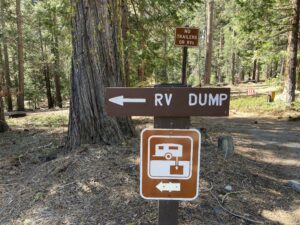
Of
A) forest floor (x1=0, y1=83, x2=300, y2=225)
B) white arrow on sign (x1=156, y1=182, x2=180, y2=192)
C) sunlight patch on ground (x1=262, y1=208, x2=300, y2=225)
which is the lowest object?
sunlight patch on ground (x1=262, y1=208, x2=300, y2=225)

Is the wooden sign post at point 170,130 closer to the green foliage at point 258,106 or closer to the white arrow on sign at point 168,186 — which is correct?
the white arrow on sign at point 168,186

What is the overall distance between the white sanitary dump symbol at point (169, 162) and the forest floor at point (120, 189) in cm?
135

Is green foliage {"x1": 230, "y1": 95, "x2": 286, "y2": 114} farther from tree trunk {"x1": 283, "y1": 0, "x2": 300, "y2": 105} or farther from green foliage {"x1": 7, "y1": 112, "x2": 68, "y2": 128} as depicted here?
green foliage {"x1": 7, "y1": 112, "x2": 68, "y2": 128}

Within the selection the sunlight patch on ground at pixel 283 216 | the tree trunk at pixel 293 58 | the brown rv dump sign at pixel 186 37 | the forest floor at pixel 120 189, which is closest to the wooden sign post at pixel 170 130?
the forest floor at pixel 120 189

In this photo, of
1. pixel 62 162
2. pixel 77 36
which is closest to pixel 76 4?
pixel 77 36

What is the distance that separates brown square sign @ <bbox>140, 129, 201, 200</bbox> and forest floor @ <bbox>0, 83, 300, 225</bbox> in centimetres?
128

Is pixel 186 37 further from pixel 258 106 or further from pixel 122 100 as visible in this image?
pixel 258 106

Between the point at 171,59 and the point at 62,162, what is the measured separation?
5.62 meters

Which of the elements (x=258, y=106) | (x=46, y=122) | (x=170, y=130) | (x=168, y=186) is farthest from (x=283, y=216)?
(x=258, y=106)

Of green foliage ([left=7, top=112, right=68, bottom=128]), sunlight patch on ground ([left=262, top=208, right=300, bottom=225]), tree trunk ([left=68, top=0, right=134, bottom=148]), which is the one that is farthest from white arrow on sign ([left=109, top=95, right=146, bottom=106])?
green foliage ([left=7, top=112, right=68, bottom=128])

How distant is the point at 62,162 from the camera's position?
15.9 ft

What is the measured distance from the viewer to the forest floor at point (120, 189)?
3809 mm

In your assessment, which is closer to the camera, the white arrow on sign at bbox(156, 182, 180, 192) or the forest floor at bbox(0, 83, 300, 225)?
the white arrow on sign at bbox(156, 182, 180, 192)

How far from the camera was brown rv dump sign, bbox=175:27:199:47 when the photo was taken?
23.6ft
